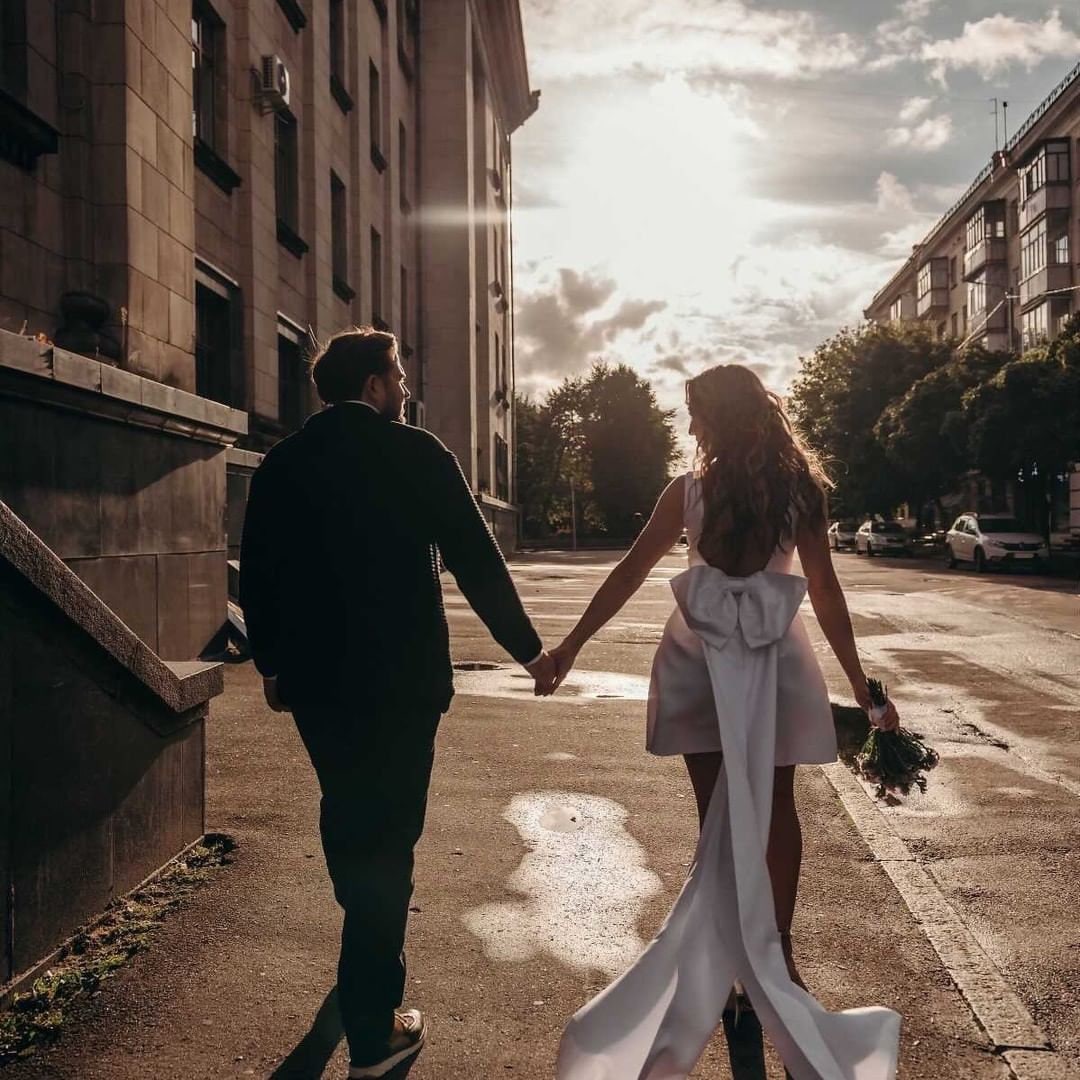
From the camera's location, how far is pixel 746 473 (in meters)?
3.35

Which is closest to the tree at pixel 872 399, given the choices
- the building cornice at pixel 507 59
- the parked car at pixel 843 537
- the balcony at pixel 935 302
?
the parked car at pixel 843 537

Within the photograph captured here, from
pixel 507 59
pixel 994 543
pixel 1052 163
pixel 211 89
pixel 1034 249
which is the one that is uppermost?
pixel 507 59

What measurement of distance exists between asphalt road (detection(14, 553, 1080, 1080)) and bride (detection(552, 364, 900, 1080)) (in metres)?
0.21

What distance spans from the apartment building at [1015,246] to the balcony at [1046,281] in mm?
40

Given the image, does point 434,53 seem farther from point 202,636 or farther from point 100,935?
point 100,935

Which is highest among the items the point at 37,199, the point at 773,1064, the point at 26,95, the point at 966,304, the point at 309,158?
the point at 966,304

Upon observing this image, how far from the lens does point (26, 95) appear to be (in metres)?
8.77

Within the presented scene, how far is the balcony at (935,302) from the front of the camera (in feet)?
225

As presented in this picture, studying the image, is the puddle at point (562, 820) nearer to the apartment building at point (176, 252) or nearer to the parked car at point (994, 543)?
the apartment building at point (176, 252)

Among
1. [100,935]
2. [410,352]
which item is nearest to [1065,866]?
[100,935]

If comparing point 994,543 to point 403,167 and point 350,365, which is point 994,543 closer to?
point 403,167

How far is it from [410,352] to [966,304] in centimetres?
4459

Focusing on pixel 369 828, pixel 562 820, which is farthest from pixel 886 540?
pixel 369 828

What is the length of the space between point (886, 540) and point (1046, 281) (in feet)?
40.8
